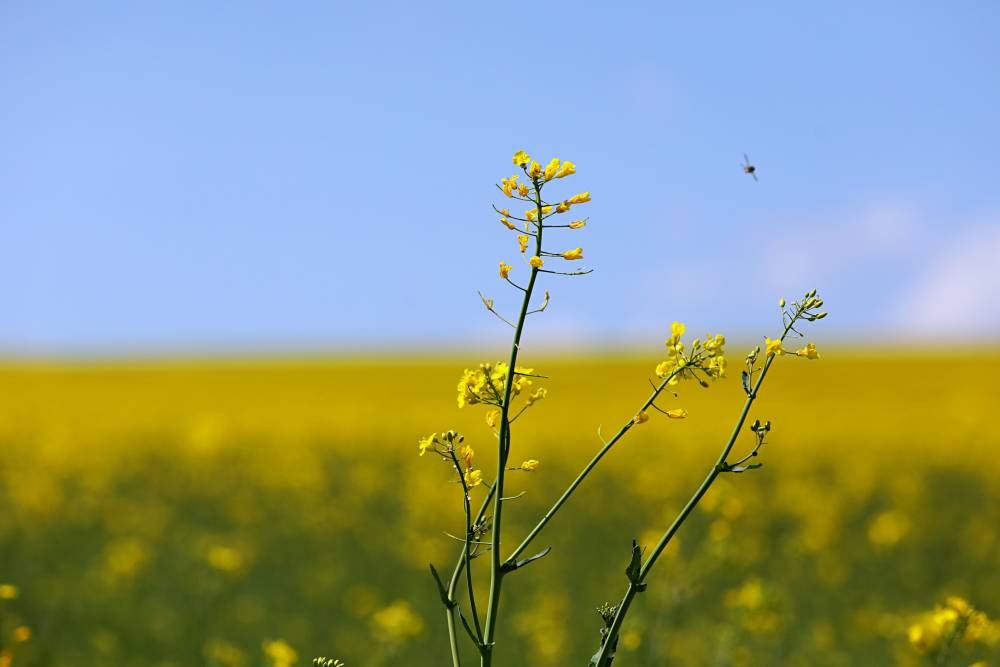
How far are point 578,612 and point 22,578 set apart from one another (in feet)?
15.0

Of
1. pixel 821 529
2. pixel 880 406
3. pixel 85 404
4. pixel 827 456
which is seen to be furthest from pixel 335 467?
pixel 880 406

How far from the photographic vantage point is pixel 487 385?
1748 millimetres

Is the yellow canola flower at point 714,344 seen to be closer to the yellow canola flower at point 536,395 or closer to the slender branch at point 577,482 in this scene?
the slender branch at point 577,482

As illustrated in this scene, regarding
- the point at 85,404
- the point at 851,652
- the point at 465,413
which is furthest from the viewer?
the point at 85,404

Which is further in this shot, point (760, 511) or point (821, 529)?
point (760, 511)

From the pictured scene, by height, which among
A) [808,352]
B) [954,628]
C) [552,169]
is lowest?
[954,628]

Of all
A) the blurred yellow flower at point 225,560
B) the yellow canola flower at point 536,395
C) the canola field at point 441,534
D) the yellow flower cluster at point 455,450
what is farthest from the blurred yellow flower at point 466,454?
the blurred yellow flower at point 225,560


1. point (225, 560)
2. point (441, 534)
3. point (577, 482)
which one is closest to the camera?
point (577, 482)

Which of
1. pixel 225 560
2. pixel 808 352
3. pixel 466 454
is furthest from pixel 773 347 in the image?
pixel 225 560

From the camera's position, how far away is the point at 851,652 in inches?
267

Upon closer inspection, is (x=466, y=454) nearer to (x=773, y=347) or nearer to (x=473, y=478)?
(x=473, y=478)

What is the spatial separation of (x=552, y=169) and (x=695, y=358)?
16.3 inches

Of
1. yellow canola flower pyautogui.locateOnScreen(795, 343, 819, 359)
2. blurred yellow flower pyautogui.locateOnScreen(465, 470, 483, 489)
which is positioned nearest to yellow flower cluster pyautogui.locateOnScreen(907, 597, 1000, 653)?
yellow canola flower pyautogui.locateOnScreen(795, 343, 819, 359)

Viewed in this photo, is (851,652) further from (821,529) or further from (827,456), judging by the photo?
(827,456)
